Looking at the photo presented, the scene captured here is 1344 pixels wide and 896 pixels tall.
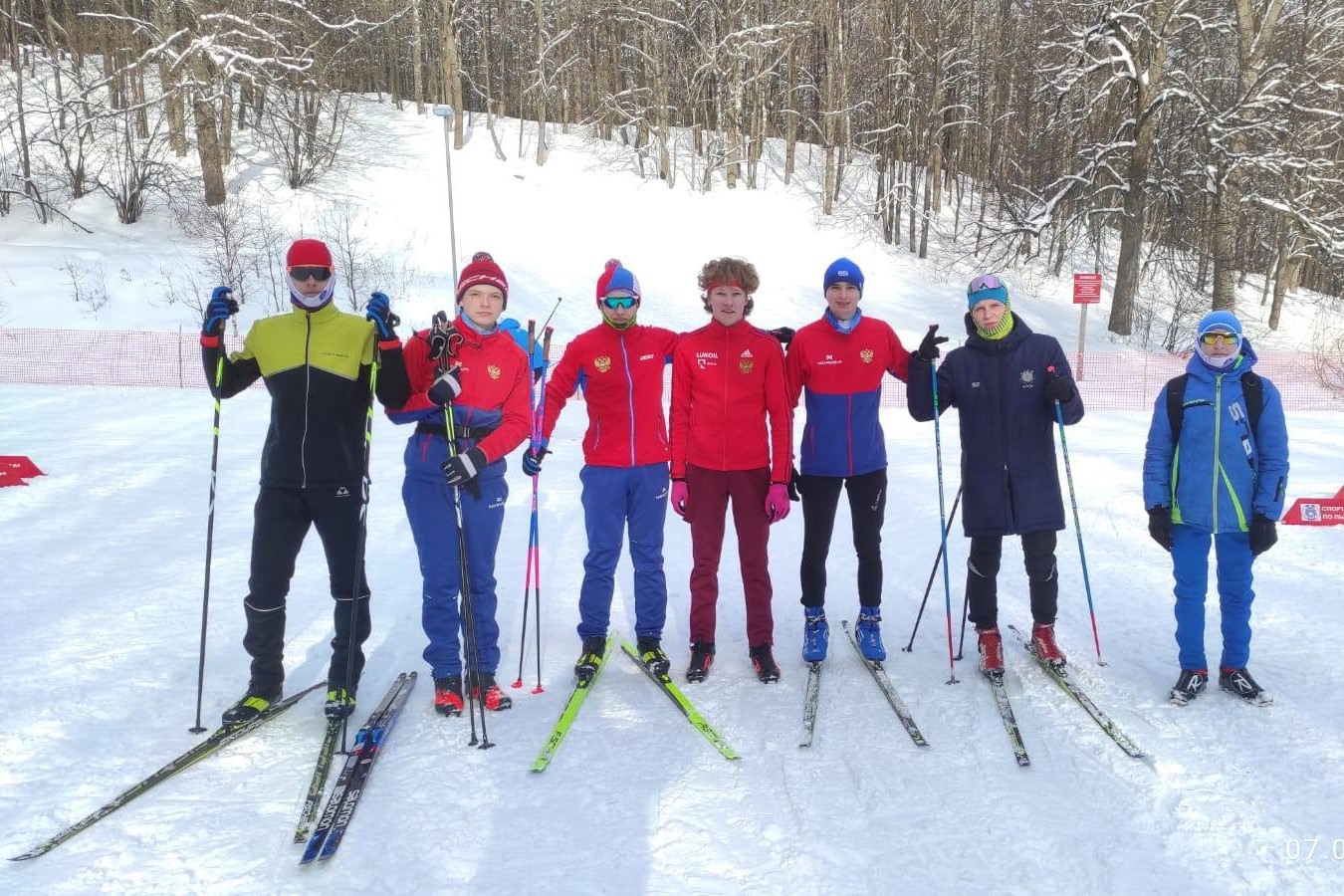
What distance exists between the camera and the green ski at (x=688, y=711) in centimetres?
327

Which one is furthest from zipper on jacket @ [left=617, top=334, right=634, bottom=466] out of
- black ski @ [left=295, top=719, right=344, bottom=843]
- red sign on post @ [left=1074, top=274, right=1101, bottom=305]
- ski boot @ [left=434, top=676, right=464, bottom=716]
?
red sign on post @ [left=1074, top=274, right=1101, bottom=305]

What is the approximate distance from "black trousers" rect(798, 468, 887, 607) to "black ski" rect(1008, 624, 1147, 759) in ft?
2.67

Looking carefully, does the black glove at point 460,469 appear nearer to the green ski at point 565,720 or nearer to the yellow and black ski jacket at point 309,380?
the yellow and black ski jacket at point 309,380

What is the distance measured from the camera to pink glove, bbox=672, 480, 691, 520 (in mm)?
3844

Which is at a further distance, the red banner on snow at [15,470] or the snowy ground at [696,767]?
the red banner on snow at [15,470]

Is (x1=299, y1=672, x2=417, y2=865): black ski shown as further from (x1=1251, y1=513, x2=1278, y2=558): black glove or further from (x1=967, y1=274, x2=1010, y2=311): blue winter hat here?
(x1=1251, y1=513, x2=1278, y2=558): black glove

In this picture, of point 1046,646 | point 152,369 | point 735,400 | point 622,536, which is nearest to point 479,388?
point 622,536

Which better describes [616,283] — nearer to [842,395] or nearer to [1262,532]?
[842,395]

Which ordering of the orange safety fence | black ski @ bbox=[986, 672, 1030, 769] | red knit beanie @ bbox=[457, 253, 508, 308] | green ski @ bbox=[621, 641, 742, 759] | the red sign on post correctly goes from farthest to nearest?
the red sign on post, the orange safety fence, red knit beanie @ bbox=[457, 253, 508, 308], green ski @ bbox=[621, 641, 742, 759], black ski @ bbox=[986, 672, 1030, 769]

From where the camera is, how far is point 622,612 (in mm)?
4871

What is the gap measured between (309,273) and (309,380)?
16.6 inches

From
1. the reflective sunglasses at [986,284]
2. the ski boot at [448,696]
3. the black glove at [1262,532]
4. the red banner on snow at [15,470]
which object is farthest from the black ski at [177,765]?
the red banner on snow at [15,470]

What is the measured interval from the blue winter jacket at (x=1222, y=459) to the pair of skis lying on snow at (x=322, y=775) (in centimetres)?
341

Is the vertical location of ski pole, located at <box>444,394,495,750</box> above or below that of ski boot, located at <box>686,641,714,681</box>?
above
